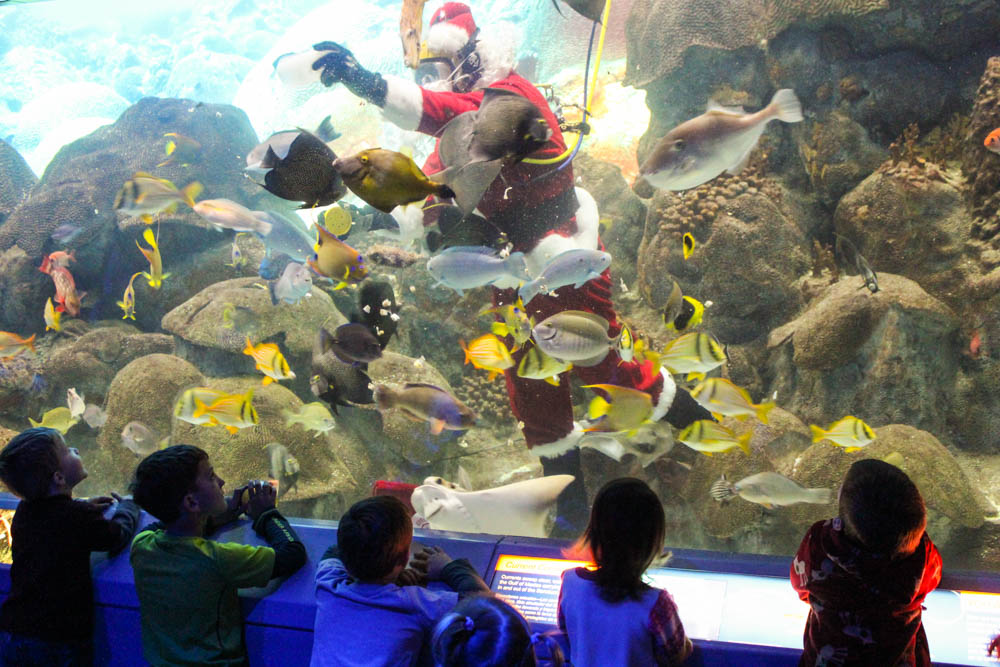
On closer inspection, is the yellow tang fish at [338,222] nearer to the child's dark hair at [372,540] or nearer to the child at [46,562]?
the child at [46,562]

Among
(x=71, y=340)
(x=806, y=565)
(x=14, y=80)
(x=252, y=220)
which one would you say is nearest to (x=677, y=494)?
(x=806, y=565)

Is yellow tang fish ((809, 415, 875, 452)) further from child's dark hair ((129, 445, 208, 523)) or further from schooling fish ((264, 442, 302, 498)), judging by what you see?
schooling fish ((264, 442, 302, 498))

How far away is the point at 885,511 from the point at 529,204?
7.46 ft

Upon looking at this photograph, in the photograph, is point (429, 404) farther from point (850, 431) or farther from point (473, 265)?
point (850, 431)

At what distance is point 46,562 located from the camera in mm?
2123

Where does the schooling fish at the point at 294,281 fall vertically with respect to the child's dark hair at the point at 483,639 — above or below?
above

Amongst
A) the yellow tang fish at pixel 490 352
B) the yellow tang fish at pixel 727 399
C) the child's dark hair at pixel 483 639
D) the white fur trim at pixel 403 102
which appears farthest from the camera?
the yellow tang fish at pixel 490 352

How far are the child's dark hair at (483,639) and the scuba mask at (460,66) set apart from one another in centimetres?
257

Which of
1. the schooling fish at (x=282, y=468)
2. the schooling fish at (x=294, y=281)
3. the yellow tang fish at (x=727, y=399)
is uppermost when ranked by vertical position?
the schooling fish at (x=294, y=281)

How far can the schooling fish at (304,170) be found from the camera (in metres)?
1.62

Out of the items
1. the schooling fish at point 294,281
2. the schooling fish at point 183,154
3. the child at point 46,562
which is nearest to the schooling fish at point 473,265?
the schooling fish at point 294,281

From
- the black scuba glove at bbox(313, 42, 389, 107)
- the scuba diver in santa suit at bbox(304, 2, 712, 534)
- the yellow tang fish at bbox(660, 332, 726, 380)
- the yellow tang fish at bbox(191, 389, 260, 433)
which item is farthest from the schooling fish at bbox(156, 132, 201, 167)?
the yellow tang fish at bbox(660, 332, 726, 380)

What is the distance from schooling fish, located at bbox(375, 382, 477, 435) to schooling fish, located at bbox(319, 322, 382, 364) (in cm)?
20

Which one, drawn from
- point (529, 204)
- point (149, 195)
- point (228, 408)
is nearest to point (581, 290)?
point (529, 204)
